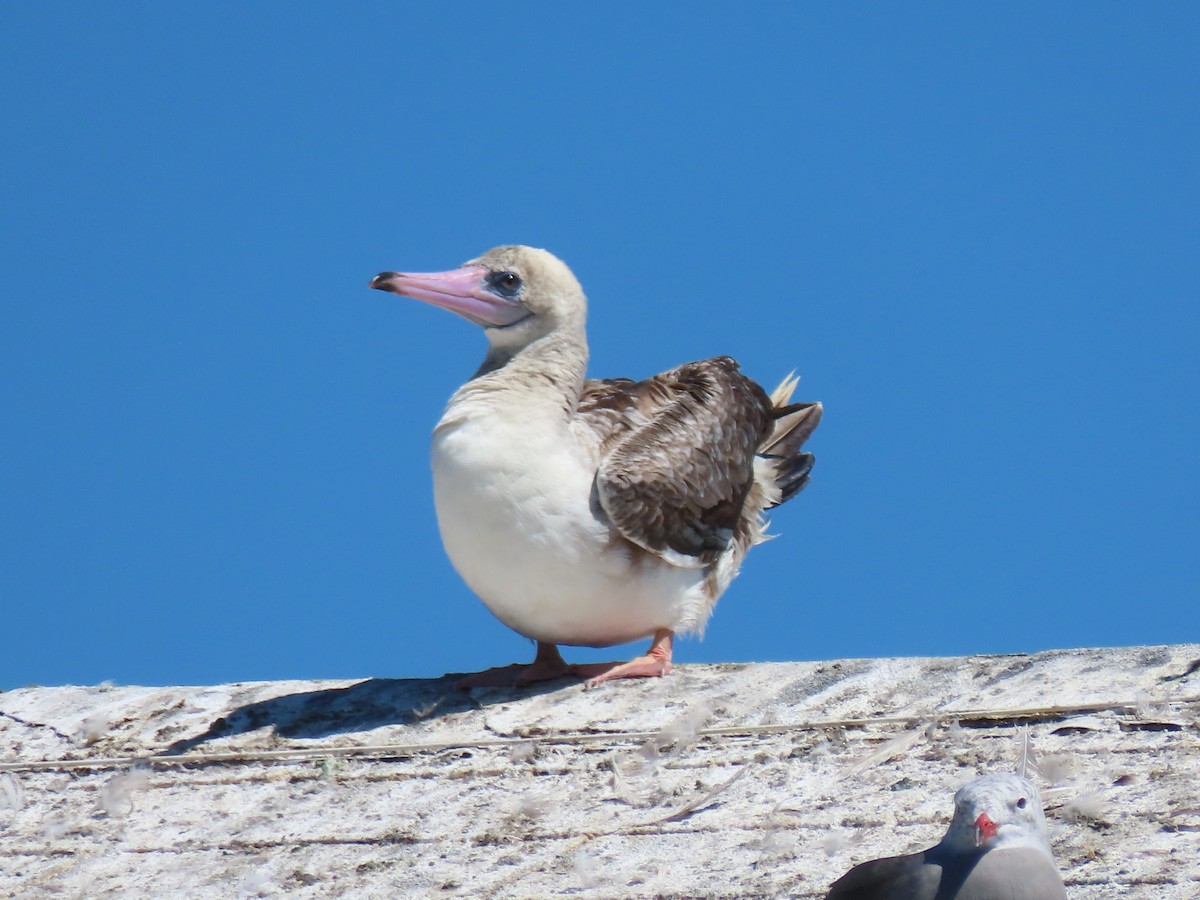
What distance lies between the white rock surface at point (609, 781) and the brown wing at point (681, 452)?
0.65m

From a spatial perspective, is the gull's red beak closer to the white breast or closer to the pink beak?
the white breast

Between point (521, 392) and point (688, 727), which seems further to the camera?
point (521, 392)

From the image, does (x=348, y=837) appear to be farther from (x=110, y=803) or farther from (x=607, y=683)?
(x=607, y=683)

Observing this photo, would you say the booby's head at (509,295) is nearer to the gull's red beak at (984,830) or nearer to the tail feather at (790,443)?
the tail feather at (790,443)

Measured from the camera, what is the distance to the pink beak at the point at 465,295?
24.3 feet

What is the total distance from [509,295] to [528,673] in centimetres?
170

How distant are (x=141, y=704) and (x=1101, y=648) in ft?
13.8

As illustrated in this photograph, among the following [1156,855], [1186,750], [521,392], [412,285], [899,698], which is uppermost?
[412,285]

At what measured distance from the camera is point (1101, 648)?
263 inches

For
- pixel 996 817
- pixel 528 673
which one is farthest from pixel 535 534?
pixel 996 817

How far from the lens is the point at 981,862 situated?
13.1 ft

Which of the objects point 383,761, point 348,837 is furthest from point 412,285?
point 348,837

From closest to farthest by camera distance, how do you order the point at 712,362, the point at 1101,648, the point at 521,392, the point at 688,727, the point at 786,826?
the point at 786,826 → the point at 688,727 → the point at 1101,648 → the point at 521,392 → the point at 712,362

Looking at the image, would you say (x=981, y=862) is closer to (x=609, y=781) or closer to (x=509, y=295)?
(x=609, y=781)
